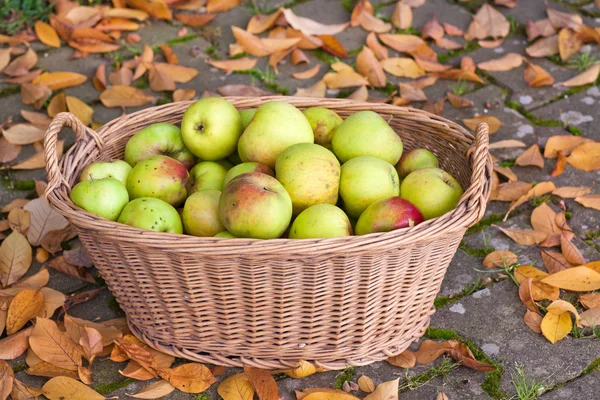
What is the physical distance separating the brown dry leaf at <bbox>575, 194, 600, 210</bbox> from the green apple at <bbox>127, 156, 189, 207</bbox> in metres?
1.54

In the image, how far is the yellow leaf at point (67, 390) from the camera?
2129 millimetres

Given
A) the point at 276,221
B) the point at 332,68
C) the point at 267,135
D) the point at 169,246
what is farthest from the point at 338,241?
the point at 332,68

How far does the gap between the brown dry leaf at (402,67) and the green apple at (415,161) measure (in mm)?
1139

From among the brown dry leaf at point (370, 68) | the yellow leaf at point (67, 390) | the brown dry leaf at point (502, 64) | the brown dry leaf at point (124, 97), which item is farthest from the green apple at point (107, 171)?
the brown dry leaf at point (502, 64)

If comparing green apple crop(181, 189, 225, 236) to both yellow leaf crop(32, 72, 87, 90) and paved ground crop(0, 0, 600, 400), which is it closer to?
paved ground crop(0, 0, 600, 400)

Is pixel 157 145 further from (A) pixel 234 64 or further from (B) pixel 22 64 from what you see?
(B) pixel 22 64

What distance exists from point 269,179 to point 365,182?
1.03 ft

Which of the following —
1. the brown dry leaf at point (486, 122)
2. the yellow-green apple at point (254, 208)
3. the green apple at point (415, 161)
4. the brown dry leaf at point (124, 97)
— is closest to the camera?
the yellow-green apple at point (254, 208)

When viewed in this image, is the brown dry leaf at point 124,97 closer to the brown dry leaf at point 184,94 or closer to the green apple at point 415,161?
the brown dry leaf at point 184,94

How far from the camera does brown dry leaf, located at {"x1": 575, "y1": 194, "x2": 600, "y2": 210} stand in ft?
9.27

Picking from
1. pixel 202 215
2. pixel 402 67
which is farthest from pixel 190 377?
pixel 402 67

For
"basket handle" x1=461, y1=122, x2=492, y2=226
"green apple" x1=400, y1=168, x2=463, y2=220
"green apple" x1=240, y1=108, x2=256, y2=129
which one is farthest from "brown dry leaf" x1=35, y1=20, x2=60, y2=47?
"basket handle" x1=461, y1=122, x2=492, y2=226

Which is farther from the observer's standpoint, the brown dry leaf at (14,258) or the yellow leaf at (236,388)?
the brown dry leaf at (14,258)

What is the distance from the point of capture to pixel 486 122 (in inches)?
127
